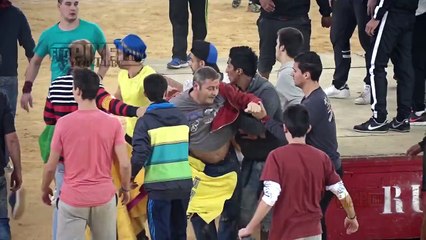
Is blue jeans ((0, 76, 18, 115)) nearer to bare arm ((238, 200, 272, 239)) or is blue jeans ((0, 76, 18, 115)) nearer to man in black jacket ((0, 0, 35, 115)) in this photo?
man in black jacket ((0, 0, 35, 115))

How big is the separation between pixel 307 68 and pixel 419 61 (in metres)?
2.80

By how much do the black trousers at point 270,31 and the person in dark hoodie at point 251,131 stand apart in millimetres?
2179

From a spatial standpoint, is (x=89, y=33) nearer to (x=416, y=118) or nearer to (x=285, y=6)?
(x=285, y=6)

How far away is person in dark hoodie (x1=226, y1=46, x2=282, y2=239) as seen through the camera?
742cm

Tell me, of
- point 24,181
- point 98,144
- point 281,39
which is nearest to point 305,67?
point 281,39

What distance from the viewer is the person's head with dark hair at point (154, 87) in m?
7.11

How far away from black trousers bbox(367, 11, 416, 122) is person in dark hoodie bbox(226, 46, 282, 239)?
157cm

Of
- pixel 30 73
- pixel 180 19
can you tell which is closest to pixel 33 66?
pixel 30 73

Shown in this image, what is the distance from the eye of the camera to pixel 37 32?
19.0m

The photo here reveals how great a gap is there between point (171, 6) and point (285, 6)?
1.97 m

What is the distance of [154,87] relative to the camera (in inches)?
280

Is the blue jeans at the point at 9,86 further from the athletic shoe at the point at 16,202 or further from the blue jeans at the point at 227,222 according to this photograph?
the blue jeans at the point at 227,222

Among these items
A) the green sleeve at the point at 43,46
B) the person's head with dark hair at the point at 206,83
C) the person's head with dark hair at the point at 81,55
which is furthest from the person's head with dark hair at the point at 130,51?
the green sleeve at the point at 43,46

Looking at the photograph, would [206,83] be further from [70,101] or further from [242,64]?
[70,101]
